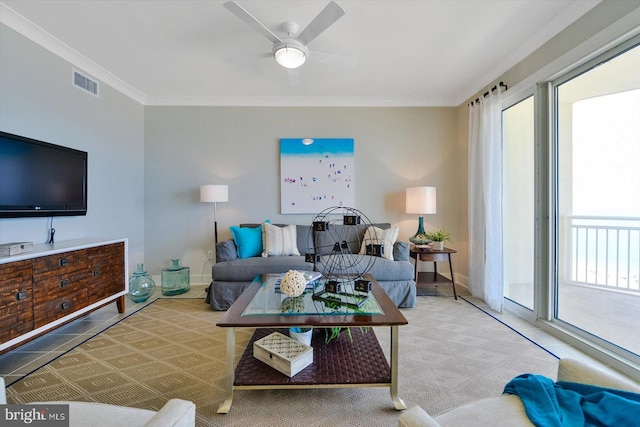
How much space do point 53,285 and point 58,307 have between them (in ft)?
0.60

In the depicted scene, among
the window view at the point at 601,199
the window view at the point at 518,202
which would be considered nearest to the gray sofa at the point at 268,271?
the window view at the point at 518,202

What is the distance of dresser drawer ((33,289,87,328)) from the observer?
6.38 ft

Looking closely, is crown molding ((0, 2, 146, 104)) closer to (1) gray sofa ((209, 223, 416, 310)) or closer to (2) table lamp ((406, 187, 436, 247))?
(1) gray sofa ((209, 223, 416, 310))

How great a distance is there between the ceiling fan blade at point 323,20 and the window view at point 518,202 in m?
2.19

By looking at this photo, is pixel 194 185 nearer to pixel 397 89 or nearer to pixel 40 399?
pixel 40 399

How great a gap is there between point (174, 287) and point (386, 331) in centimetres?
263

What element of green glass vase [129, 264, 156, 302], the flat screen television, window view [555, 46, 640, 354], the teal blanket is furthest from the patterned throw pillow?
window view [555, 46, 640, 354]

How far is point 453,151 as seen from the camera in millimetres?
3941

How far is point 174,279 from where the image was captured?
3.52m

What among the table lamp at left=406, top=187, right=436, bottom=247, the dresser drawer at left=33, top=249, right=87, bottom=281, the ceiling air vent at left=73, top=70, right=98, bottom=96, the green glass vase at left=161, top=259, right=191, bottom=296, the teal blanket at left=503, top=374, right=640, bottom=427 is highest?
the ceiling air vent at left=73, top=70, right=98, bottom=96

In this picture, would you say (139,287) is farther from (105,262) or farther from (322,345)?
(322,345)

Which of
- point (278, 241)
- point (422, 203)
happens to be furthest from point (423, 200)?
point (278, 241)

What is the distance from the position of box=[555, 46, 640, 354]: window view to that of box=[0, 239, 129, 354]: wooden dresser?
400 centimetres

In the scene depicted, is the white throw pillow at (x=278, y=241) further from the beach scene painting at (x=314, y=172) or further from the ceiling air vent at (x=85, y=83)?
the ceiling air vent at (x=85, y=83)
